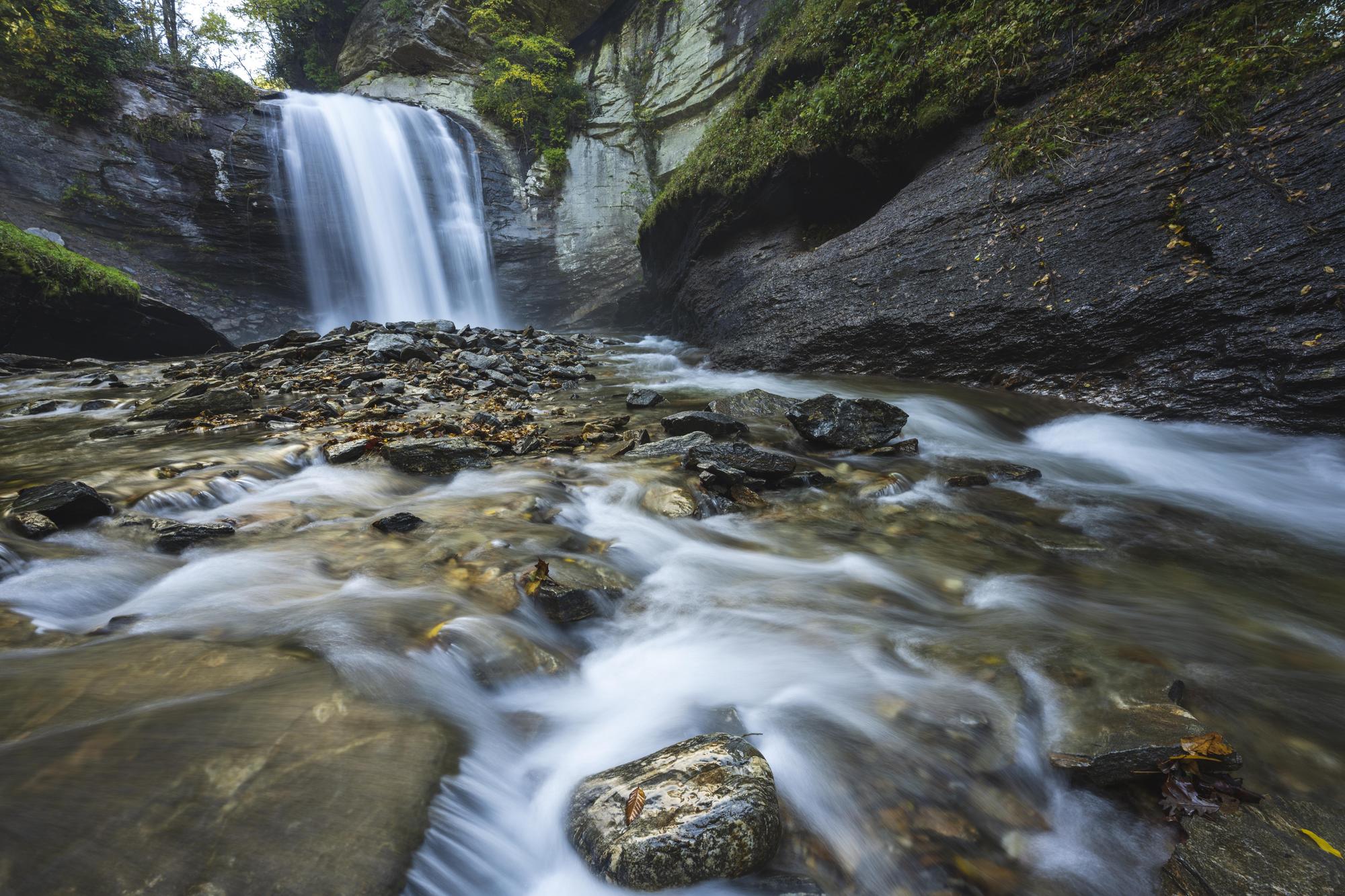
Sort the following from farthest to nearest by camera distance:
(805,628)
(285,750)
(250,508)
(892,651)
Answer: (250,508) < (805,628) < (892,651) < (285,750)

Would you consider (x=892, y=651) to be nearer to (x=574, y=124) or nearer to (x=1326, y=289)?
(x=1326, y=289)

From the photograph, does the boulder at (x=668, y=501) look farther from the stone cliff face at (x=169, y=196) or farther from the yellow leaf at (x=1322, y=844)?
the stone cliff face at (x=169, y=196)

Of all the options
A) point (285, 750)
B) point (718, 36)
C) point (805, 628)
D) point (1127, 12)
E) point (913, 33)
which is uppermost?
point (718, 36)

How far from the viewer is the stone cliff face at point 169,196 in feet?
45.2

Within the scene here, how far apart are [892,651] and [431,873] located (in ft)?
5.70

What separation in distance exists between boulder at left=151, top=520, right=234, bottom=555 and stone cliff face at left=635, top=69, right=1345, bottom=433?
6.91 metres

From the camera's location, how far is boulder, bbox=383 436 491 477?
13.0 ft

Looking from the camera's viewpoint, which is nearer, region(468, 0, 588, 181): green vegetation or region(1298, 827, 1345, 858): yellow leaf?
region(1298, 827, 1345, 858): yellow leaf

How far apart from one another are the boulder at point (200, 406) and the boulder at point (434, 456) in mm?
3047

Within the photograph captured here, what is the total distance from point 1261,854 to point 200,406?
786 cm

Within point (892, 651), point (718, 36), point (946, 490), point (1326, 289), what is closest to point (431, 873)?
point (892, 651)

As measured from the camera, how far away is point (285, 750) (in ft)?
4.10

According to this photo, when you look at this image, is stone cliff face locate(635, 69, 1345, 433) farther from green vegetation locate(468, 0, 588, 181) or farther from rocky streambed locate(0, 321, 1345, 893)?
green vegetation locate(468, 0, 588, 181)

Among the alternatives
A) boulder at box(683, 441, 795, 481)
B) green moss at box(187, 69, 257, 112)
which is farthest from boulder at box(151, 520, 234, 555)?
green moss at box(187, 69, 257, 112)
